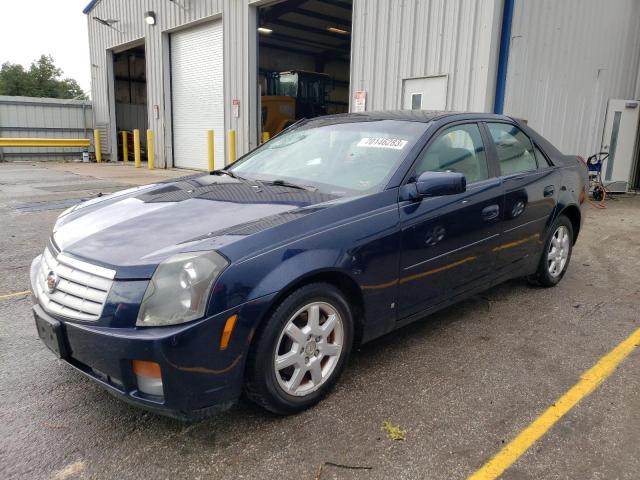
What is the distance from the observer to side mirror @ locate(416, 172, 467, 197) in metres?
2.79

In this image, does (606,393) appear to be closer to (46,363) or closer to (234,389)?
(234,389)

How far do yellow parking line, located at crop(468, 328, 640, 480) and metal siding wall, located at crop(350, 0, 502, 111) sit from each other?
19.5 ft

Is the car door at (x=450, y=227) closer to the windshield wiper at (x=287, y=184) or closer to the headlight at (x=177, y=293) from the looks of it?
the windshield wiper at (x=287, y=184)

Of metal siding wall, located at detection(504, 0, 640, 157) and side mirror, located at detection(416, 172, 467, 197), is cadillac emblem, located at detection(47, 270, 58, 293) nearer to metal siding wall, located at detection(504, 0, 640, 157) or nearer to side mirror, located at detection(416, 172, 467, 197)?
side mirror, located at detection(416, 172, 467, 197)

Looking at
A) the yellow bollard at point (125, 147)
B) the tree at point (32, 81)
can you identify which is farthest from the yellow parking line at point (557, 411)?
the tree at point (32, 81)

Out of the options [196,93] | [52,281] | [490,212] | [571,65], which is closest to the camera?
[52,281]

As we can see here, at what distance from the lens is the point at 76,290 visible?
7.22 feet

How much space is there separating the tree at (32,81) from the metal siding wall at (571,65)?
2326 inches

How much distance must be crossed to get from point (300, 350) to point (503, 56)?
7.53m

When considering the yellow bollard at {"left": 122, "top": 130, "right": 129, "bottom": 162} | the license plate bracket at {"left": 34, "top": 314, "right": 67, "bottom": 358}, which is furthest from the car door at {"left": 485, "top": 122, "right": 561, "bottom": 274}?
the yellow bollard at {"left": 122, "top": 130, "right": 129, "bottom": 162}

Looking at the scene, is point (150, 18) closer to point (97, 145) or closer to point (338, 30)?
point (97, 145)

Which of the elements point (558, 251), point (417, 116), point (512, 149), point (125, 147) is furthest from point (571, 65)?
point (125, 147)

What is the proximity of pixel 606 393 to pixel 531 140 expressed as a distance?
2207 mm

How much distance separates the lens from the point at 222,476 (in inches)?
80.0
